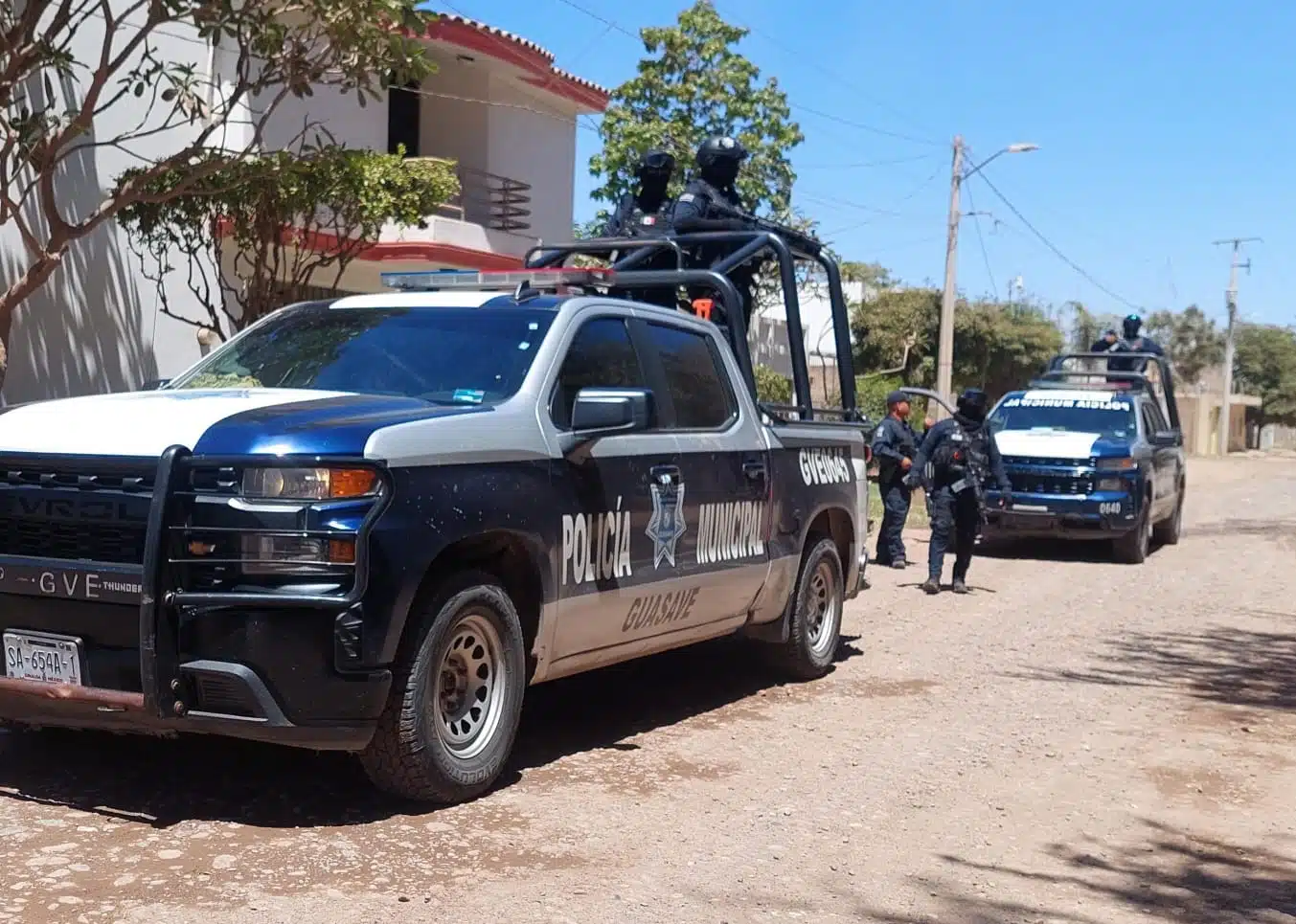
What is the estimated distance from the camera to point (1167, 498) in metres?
18.2

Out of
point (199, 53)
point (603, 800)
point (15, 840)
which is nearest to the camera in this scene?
point (15, 840)

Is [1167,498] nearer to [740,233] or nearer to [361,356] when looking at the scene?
[740,233]

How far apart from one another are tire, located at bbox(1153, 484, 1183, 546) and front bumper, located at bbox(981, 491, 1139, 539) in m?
3.11

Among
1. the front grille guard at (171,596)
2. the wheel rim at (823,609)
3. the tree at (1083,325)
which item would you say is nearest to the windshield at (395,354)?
the front grille guard at (171,596)

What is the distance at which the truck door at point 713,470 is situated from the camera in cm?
703

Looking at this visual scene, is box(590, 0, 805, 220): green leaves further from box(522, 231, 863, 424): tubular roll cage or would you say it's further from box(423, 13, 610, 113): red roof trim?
box(522, 231, 863, 424): tubular roll cage

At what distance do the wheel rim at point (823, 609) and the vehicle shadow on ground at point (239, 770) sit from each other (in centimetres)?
110

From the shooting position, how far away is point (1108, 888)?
201 inches

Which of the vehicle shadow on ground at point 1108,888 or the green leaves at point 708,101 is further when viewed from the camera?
the green leaves at point 708,101

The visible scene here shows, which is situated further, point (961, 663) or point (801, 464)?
point (961, 663)

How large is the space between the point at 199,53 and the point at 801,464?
9475 mm

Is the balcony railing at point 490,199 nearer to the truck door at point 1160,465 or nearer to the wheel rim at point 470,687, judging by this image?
the truck door at point 1160,465

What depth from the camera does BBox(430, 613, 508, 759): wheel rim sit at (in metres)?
5.56

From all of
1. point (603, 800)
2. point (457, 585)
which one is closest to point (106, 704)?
point (457, 585)
